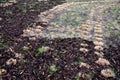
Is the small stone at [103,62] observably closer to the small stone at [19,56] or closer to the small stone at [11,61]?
the small stone at [19,56]

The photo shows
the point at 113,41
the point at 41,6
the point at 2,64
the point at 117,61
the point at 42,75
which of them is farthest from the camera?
the point at 41,6

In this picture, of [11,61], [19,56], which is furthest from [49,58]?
[11,61]

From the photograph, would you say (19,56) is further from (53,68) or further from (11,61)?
(53,68)

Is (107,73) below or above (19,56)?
below

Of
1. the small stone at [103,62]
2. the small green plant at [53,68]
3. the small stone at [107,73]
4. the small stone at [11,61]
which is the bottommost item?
the small stone at [107,73]

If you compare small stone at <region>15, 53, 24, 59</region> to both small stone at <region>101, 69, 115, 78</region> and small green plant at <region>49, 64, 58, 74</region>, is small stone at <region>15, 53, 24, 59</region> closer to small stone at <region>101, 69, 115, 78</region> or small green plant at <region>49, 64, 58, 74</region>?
small green plant at <region>49, 64, 58, 74</region>

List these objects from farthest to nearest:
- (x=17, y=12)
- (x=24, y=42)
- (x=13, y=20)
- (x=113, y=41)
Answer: (x=17, y=12) < (x=13, y=20) < (x=113, y=41) < (x=24, y=42)

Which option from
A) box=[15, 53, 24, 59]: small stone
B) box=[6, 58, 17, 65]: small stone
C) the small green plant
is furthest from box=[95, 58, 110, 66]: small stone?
box=[6, 58, 17, 65]: small stone

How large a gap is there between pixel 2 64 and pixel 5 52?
1.35 ft

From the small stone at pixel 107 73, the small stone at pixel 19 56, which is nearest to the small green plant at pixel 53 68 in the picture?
the small stone at pixel 19 56

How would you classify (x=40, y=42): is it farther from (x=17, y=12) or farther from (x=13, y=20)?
(x=17, y=12)

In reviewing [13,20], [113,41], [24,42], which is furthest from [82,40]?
[13,20]

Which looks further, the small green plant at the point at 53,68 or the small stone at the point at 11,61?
the small stone at the point at 11,61

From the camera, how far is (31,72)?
12.5ft
